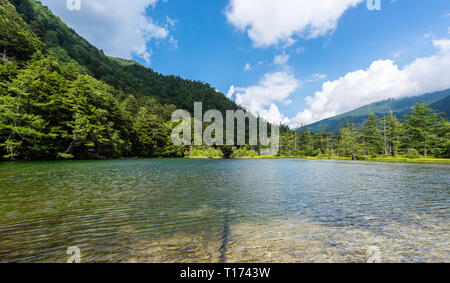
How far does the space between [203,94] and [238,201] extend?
599 ft

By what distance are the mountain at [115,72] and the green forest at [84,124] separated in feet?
9.54

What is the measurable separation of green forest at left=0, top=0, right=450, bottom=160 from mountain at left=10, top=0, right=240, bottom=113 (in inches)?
114

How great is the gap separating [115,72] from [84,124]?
413ft

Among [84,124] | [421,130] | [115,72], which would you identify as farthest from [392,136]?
[115,72]

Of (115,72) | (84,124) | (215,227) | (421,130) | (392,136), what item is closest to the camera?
(215,227)

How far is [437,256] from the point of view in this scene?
13.9 feet

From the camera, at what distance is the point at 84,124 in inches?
1545

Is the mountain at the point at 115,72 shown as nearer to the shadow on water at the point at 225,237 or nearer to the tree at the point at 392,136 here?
the shadow on water at the point at 225,237

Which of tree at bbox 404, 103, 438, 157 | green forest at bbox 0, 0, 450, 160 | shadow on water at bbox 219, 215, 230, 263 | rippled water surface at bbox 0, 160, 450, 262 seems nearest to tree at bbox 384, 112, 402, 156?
green forest at bbox 0, 0, 450, 160

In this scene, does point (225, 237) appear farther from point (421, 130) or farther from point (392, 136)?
point (392, 136)

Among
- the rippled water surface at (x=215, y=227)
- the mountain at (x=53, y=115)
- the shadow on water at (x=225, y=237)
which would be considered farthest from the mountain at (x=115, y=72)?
the shadow on water at (x=225, y=237)

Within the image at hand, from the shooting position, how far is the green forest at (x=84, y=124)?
3016 centimetres
